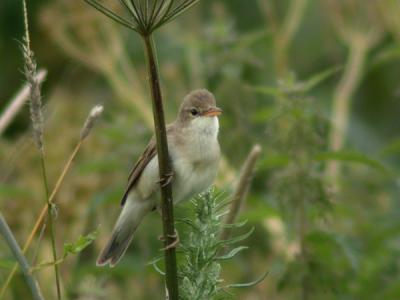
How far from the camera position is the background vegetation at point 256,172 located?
368 cm

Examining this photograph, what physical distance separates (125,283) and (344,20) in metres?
2.10

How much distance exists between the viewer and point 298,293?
3910 millimetres

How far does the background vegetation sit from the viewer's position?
368 centimetres

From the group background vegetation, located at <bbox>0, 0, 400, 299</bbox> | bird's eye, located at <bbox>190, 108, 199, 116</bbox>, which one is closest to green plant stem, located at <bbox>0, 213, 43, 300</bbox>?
background vegetation, located at <bbox>0, 0, 400, 299</bbox>

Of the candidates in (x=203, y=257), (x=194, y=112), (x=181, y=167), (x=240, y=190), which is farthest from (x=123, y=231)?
(x=203, y=257)

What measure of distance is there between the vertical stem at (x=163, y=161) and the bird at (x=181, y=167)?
1408 millimetres

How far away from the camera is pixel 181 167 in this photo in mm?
3664

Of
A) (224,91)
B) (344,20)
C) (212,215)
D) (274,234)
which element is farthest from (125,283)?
(212,215)

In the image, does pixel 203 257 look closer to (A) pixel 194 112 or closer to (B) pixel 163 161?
(B) pixel 163 161

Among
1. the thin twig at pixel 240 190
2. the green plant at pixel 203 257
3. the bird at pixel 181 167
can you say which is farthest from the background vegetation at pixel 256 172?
the green plant at pixel 203 257

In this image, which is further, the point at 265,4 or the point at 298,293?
the point at 265,4

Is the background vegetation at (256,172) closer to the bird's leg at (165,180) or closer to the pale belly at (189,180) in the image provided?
the pale belly at (189,180)

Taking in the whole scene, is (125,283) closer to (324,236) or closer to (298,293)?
(298,293)

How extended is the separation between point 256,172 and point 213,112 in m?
0.42
